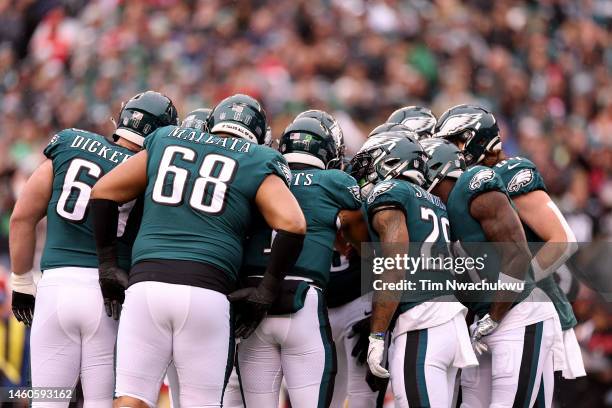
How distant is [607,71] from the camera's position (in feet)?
46.6

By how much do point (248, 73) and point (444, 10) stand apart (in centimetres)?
295

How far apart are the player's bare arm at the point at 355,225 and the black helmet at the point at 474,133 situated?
2.77 ft

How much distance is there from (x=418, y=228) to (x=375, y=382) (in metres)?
0.90

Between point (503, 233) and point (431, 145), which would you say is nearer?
point (503, 233)

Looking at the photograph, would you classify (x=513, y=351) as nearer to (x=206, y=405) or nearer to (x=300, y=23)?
(x=206, y=405)

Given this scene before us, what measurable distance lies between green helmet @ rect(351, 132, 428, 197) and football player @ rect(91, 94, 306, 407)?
31.3 inches

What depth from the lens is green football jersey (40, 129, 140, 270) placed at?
592cm

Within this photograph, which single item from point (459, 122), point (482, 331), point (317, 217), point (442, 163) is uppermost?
point (459, 122)

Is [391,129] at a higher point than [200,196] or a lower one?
higher

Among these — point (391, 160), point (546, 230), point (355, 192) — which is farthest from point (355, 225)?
point (546, 230)

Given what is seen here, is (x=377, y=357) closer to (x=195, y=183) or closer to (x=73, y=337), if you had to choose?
(x=195, y=183)

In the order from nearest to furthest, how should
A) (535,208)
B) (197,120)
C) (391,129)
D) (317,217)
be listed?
(317,217), (535,208), (197,120), (391,129)

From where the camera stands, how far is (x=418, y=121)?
7.43m

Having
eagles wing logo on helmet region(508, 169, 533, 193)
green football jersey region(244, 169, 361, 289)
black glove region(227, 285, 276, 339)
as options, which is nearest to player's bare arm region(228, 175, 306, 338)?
black glove region(227, 285, 276, 339)
